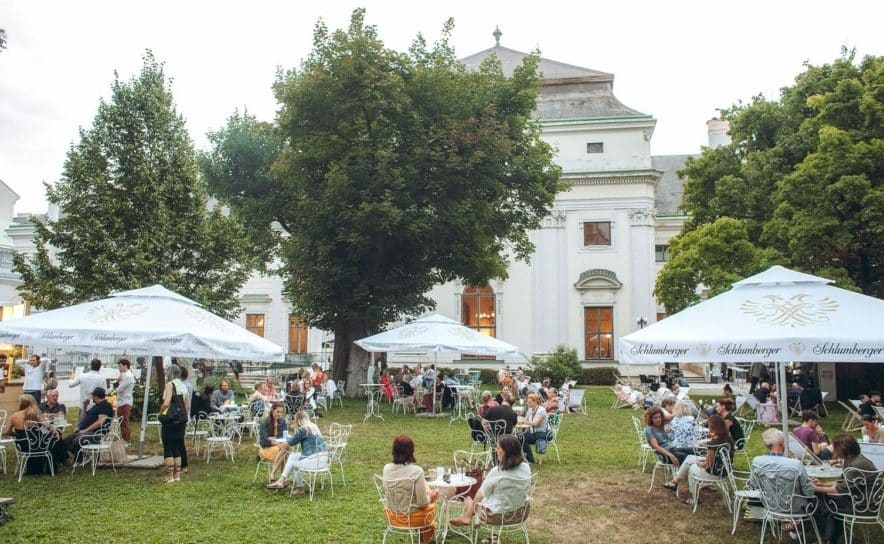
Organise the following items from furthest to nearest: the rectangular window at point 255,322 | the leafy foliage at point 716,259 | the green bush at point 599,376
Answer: the rectangular window at point 255,322
the green bush at point 599,376
the leafy foliage at point 716,259

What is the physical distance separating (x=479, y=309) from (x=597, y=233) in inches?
299

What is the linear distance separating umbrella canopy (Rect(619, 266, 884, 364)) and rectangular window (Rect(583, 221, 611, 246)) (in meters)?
25.2

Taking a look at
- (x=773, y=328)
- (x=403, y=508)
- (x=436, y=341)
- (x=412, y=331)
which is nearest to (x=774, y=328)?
(x=773, y=328)

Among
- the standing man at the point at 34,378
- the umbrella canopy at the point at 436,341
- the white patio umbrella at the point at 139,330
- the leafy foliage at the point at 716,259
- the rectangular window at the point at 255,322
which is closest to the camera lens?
the white patio umbrella at the point at 139,330

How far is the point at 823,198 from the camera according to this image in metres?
18.5

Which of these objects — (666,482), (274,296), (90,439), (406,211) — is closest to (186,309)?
(90,439)

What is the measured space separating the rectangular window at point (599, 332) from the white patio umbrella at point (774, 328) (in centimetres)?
2471

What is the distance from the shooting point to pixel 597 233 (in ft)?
110

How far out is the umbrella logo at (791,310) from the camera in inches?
276

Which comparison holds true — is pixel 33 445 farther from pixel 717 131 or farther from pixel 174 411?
pixel 717 131

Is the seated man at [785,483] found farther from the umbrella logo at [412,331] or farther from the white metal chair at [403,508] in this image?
the umbrella logo at [412,331]

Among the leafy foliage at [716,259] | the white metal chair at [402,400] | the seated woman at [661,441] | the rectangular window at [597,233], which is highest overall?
the rectangular window at [597,233]

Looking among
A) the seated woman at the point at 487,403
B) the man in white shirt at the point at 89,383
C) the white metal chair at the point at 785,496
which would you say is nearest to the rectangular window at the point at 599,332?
the seated woman at the point at 487,403

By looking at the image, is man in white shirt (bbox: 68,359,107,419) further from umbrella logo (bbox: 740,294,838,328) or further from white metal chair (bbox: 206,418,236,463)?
umbrella logo (bbox: 740,294,838,328)
